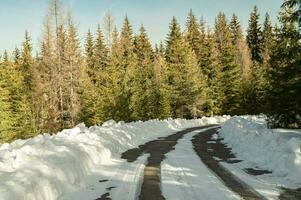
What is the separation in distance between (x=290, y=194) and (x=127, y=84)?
124 feet

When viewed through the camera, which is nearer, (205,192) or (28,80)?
(205,192)

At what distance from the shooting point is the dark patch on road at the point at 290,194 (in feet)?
28.3

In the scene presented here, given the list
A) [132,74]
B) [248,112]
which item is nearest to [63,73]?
[132,74]

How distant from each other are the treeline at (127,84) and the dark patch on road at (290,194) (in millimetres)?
10100

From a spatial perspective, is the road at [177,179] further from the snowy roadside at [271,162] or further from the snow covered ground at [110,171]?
the snowy roadside at [271,162]

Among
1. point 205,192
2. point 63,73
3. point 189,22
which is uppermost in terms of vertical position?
point 189,22

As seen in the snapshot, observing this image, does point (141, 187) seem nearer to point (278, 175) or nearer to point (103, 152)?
point (278, 175)

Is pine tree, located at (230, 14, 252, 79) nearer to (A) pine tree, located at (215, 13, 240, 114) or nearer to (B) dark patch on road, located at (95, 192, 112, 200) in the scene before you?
(A) pine tree, located at (215, 13, 240, 114)

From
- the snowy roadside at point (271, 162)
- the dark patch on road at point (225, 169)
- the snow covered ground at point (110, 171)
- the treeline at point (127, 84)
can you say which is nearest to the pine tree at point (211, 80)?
the treeline at point (127, 84)

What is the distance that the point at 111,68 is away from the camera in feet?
148

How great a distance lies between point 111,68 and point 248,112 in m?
24.9

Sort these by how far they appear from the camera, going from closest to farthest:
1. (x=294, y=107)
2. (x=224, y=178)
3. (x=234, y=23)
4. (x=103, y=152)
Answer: (x=224, y=178)
(x=103, y=152)
(x=294, y=107)
(x=234, y=23)

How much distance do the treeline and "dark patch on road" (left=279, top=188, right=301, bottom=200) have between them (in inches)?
398

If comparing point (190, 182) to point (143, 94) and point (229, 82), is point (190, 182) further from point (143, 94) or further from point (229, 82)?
point (229, 82)
